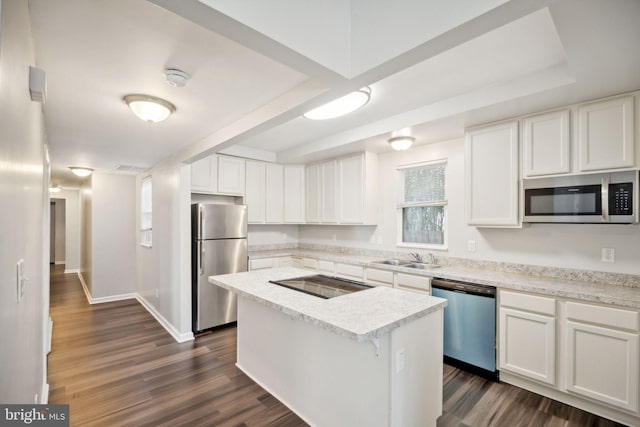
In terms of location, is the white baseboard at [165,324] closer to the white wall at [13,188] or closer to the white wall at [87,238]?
the white wall at [87,238]

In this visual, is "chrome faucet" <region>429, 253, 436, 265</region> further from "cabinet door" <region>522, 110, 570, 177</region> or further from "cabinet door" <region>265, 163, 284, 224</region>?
"cabinet door" <region>265, 163, 284, 224</region>

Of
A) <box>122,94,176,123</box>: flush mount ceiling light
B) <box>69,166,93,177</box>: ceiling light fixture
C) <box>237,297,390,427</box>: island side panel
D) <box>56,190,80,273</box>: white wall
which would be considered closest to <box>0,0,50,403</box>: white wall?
<box>122,94,176,123</box>: flush mount ceiling light

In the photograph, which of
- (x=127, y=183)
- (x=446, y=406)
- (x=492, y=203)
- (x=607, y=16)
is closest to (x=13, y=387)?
(x=446, y=406)

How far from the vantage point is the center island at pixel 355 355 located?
5.51ft

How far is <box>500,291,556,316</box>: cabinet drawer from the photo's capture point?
2348mm

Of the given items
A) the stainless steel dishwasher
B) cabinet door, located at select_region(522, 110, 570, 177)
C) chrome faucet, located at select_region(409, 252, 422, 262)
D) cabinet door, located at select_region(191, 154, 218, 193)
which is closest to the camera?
cabinet door, located at select_region(522, 110, 570, 177)

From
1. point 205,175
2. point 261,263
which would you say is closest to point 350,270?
point 261,263

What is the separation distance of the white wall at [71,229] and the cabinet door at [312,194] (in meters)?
7.30

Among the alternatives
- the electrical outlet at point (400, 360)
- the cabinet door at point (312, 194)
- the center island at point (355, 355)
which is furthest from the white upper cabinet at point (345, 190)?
the electrical outlet at point (400, 360)

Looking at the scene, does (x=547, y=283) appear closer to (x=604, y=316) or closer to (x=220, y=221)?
(x=604, y=316)

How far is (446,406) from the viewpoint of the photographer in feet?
7.63

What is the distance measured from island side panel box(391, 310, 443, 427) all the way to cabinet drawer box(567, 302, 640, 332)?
1.09 m

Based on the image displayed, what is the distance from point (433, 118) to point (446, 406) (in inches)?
93.9

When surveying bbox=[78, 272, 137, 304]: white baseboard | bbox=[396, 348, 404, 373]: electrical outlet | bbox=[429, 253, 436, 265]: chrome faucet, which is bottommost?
bbox=[78, 272, 137, 304]: white baseboard
